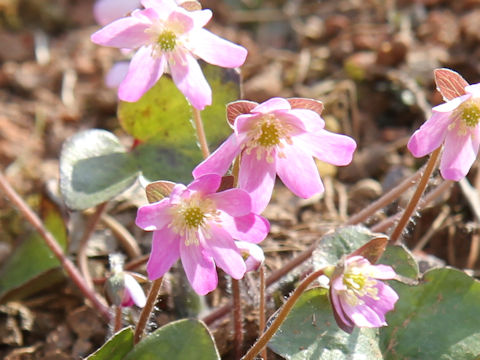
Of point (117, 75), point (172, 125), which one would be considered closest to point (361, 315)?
point (172, 125)

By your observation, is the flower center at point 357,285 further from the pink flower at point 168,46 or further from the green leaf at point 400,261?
the pink flower at point 168,46

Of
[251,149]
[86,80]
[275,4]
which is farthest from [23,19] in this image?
[251,149]

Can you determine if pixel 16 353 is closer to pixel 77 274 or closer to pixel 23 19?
pixel 77 274

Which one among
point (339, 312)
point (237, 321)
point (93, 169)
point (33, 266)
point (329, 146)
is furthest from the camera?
point (33, 266)

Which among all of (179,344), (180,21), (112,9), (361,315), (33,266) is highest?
(180,21)

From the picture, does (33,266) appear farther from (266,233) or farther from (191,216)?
(266,233)
